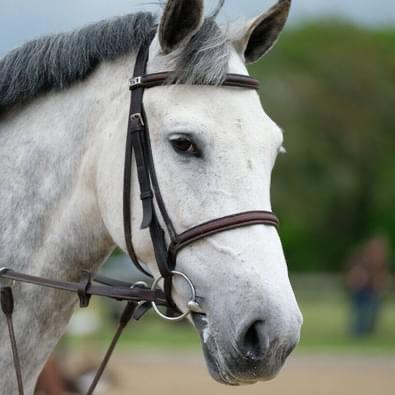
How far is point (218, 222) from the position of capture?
3670 mm

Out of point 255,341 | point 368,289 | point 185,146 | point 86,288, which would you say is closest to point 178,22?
point 185,146

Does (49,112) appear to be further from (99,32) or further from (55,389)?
(55,389)

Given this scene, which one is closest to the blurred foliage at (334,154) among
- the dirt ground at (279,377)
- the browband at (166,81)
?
the dirt ground at (279,377)

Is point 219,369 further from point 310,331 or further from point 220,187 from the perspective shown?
point 310,331

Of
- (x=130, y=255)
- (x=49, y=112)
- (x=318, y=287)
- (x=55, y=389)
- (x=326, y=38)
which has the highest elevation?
(x=49, y=112)

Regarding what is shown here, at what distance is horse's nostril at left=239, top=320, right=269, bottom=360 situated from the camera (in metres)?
3.50

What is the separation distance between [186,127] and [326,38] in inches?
2207

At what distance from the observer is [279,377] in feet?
48.6

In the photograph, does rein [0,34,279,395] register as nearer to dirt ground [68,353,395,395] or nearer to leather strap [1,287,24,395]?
leather strap [1,287,24,395]

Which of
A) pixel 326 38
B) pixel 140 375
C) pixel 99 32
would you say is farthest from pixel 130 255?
pixel 326 38

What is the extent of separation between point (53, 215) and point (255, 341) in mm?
1066

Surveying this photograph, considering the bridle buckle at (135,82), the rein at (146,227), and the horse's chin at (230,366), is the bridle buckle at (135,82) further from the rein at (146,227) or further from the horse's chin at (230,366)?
the horse's chin at (230,366)

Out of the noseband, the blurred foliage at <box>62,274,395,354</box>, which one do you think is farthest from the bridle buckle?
the blurred foliage at <box>62,274,395,354</box>

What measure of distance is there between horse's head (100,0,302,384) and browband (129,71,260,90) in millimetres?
24
